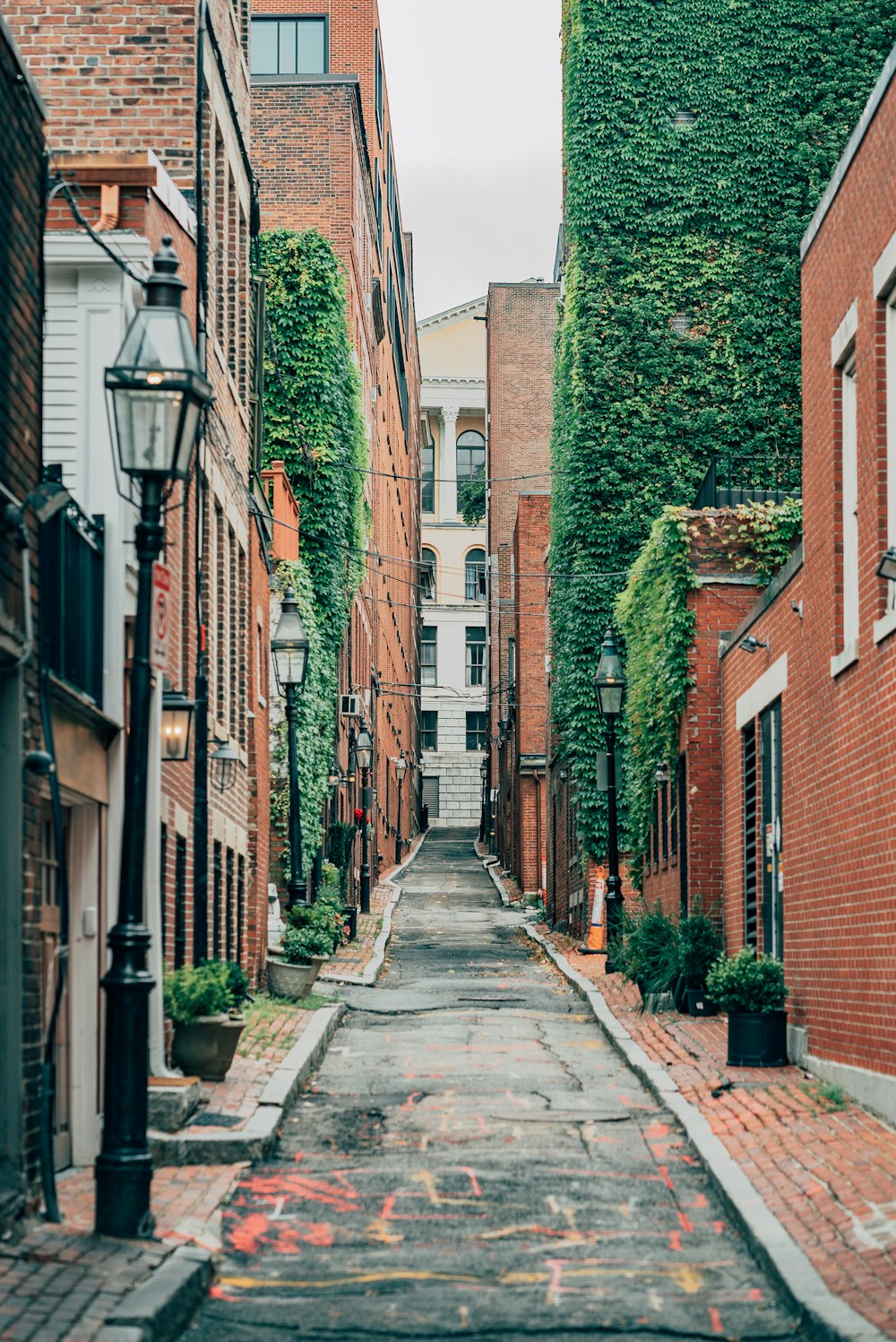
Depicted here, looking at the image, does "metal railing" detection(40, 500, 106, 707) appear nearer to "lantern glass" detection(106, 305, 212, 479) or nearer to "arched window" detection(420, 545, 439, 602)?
"lantern glass" detection(106, 305, 212, 479)

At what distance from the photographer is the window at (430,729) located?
89.3 m

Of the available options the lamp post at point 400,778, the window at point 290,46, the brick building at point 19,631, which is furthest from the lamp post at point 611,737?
the lamp post at point 400,778

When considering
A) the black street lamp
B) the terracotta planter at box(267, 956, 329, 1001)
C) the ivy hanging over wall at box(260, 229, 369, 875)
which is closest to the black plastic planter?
the black street lamp

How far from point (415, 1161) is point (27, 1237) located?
3619 millimetres

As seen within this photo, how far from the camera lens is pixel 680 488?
30.4 metres

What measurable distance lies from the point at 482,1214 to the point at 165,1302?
292 centimetres

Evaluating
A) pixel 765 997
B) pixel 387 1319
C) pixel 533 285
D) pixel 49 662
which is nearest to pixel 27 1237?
pixel 387 1319

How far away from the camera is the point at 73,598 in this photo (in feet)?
35.0

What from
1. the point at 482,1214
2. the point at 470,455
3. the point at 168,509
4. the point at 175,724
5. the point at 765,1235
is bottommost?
the point at 482,1214

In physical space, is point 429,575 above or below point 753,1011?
above

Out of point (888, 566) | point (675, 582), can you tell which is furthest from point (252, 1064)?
point (675, 582)

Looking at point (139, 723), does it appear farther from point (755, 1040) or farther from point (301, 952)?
point (301, 952)

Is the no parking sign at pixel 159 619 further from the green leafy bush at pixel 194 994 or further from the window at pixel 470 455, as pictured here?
the window at pixel 470 455

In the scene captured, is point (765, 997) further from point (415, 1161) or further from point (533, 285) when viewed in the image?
point (533, 285)
